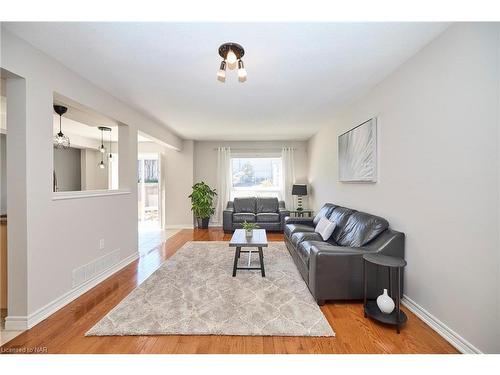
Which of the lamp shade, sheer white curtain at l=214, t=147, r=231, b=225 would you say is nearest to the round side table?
the lamp shade

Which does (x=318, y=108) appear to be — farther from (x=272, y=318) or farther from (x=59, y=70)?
(x=59, y=70)

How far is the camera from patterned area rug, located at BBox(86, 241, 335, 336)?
1808 mm

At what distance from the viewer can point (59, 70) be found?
2.19 m

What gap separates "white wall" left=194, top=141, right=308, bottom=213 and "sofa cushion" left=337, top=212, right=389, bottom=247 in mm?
3668

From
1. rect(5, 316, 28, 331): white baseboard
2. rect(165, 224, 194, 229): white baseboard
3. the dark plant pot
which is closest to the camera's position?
rect(5, 316, 28, 331): white baseboard

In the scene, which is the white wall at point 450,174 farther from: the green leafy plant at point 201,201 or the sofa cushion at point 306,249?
the green leafy plant at point 201,201

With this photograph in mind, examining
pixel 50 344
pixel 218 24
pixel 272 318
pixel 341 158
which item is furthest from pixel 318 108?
pixel 50 344

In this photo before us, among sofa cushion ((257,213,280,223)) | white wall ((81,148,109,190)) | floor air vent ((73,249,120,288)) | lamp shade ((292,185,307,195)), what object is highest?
white wall ((81,148,109,190))

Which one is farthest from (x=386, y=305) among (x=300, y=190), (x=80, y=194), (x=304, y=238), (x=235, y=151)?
(x=235, y=151)

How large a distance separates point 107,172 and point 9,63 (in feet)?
19.0

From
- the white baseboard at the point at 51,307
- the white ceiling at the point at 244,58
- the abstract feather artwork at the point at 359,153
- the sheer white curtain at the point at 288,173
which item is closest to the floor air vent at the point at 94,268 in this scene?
the white baseboard at the point at 51,307

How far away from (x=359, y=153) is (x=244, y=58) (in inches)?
79.5

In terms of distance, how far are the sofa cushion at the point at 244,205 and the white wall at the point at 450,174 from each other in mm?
3793

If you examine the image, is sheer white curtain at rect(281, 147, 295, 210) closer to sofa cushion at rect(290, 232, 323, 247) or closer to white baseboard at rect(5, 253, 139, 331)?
sofa cushion at rect(290, 232, 323, 247)
